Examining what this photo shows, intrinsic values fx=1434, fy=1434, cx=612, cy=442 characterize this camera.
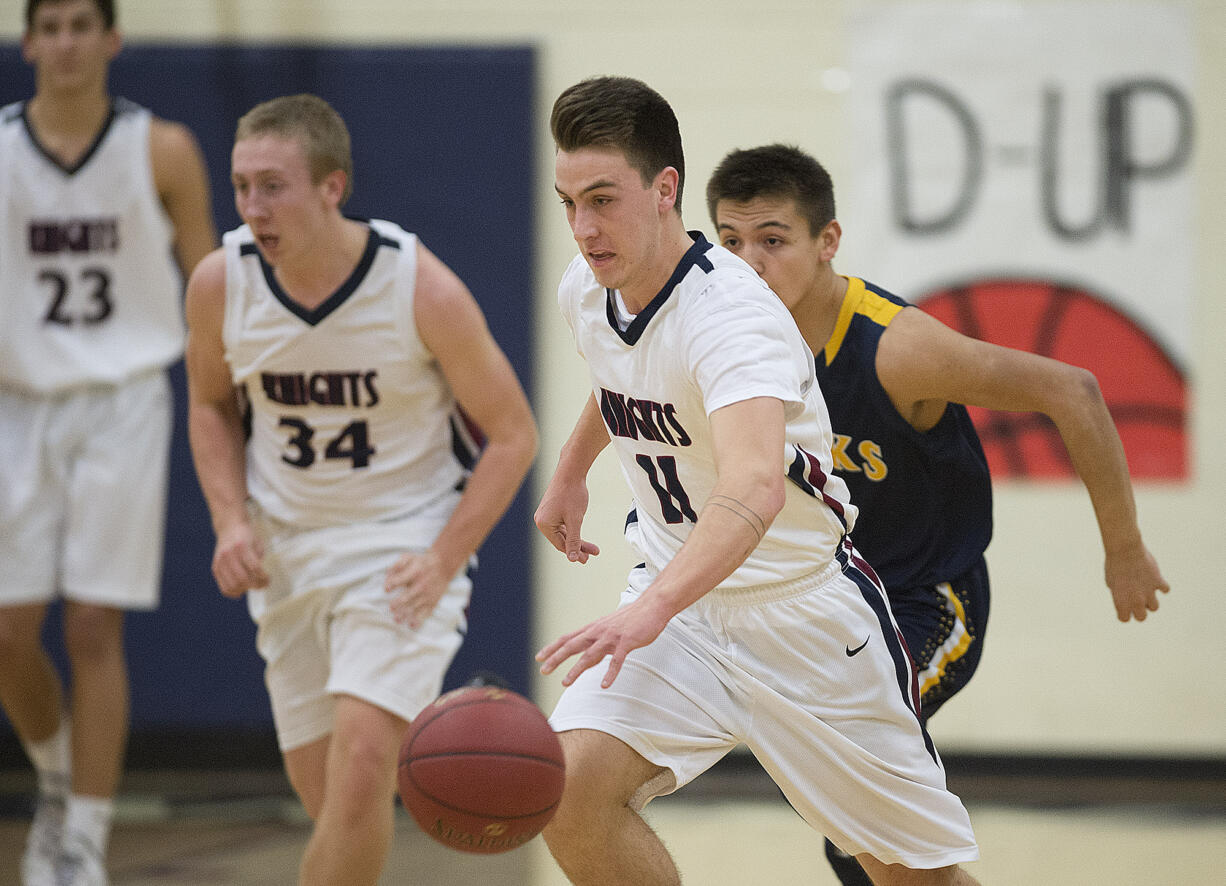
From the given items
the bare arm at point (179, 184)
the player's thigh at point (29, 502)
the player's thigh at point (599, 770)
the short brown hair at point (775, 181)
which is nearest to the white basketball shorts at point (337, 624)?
the player's thigh at point (599, 770)

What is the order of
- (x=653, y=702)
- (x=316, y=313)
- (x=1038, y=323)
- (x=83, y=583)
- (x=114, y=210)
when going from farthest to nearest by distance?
1. (x=1038, y=323)
2. (x=114, y=210)
3. (x=83, y=583)
4. (x=316, y=313)
5. (x=653, y=702)

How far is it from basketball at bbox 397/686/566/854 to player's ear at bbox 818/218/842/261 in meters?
1.25

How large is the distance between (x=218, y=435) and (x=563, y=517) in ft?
3.65

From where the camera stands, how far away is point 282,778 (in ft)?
19.0

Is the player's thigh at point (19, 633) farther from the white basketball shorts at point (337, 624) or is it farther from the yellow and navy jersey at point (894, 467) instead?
the yellow and navy jersey at point (894, 467)

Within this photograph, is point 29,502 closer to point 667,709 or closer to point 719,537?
point 667,709

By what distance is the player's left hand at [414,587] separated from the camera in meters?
3.41

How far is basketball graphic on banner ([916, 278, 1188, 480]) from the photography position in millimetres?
5555

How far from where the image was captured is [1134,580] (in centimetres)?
305

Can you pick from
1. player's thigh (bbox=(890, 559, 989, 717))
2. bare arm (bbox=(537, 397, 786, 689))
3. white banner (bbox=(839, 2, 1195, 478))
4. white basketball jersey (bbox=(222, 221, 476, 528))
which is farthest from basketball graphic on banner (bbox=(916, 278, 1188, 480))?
bare arm (bbox=(537, 397, 786, 689))

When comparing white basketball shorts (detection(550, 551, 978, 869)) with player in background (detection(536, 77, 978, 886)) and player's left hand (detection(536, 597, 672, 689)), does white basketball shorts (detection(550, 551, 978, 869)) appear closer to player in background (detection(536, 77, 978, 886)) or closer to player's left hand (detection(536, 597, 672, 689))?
player in background (detection(536, 77, 978, 886))

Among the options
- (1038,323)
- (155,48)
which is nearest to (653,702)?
(1038,323)

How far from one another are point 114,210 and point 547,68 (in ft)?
6.06

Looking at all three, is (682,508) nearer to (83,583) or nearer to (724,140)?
(83,583)
